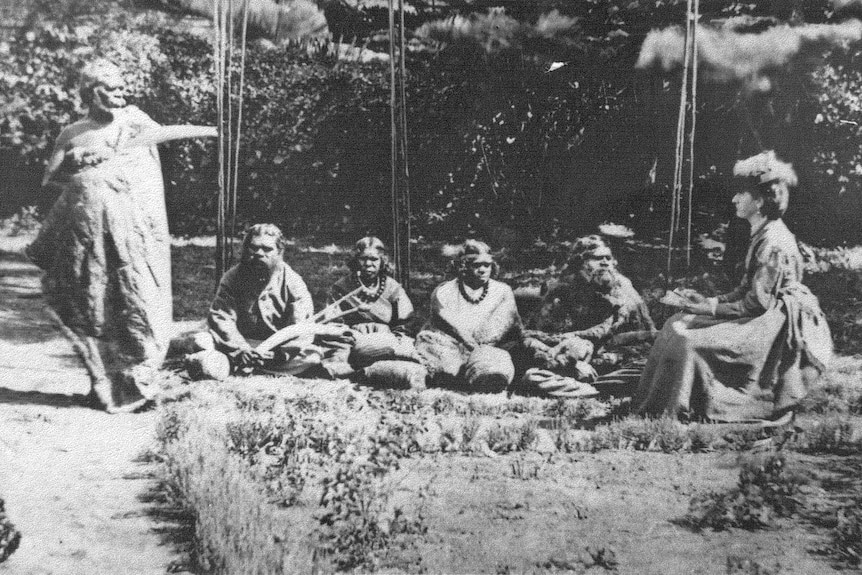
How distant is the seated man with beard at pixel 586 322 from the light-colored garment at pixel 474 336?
149 mm

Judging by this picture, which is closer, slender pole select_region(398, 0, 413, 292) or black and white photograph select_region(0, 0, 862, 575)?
black and white photograph select_region(0, 0, 862, 575)

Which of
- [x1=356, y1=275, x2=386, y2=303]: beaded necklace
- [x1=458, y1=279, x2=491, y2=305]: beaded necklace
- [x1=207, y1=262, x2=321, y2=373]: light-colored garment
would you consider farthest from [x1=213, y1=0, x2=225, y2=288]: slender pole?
[x1=458, y1=279, x2=491, y2=305]: beaded necklace

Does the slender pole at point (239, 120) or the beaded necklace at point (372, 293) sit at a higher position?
the slender pole at point (239, 120)

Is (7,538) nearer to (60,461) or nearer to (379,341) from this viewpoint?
(60,461)

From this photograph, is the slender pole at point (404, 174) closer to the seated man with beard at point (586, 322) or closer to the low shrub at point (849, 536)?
the seated man with beard at point (586, 322)

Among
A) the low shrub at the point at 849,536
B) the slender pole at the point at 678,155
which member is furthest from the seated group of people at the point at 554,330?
the low shrub at the point at 849,536

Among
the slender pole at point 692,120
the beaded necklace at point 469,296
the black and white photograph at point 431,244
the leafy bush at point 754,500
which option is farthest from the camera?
the beaded necklace at point 469,296

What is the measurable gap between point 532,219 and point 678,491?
5.80 ft

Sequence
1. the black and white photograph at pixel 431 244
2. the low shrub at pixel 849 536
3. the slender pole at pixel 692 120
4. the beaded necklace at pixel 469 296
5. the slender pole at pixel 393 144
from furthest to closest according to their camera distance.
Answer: the beaded necklace at pixel 469 296 → the slender pole at pixel 393 144 → the slender pole at pixel 692 120 → the black and white photograph at pixel 431 244 → the low shrub at pixel 849 536

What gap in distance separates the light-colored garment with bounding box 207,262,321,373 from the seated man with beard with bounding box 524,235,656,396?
53.3 inches

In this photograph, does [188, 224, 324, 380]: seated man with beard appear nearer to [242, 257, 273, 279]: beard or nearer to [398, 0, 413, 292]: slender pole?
[242, 257, 273, 279]: beard

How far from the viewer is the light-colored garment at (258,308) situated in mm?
5320

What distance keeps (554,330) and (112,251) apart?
2.66m

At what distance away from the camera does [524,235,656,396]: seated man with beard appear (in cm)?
530
